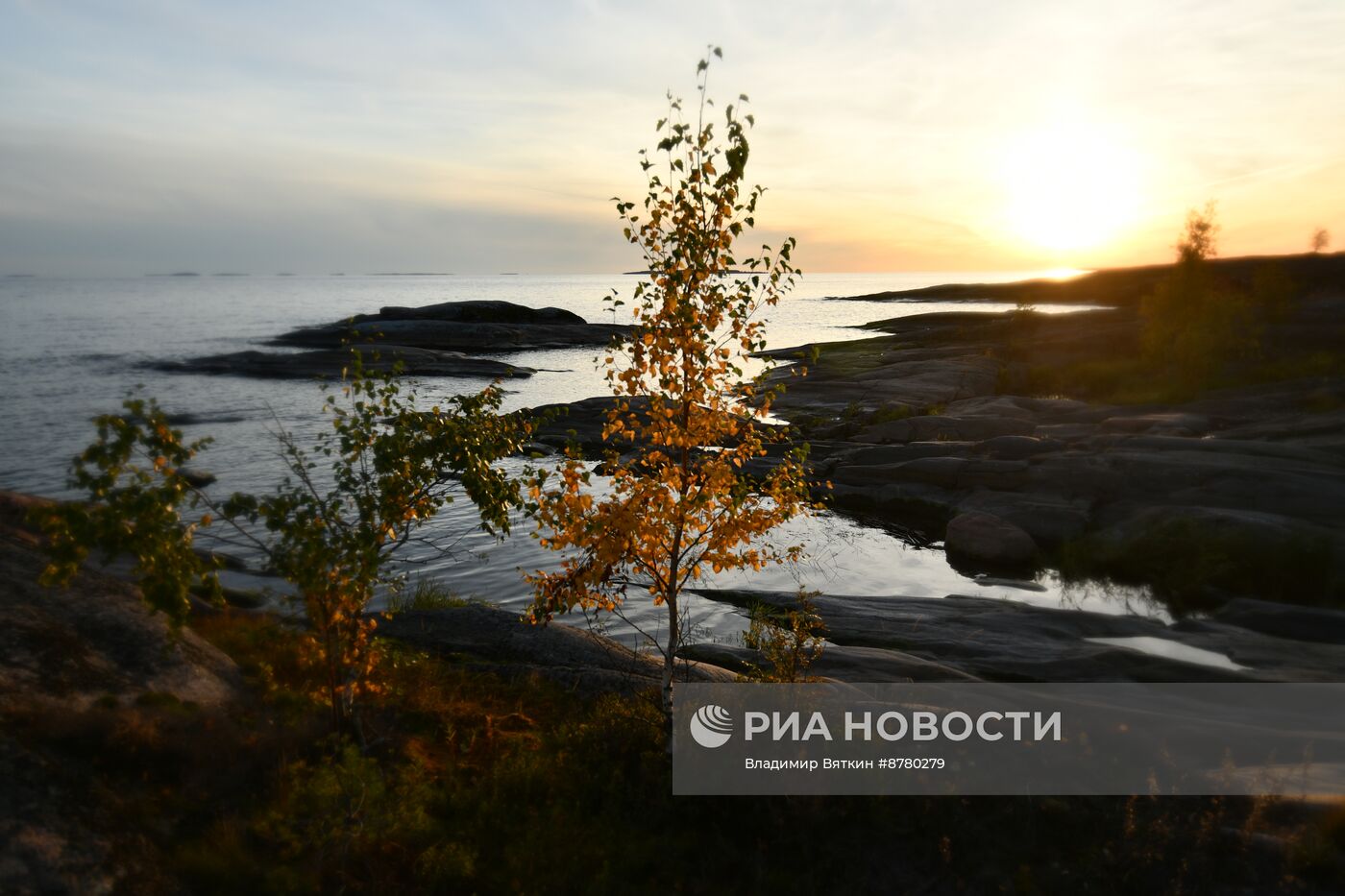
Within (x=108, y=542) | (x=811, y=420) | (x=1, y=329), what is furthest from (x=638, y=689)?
(x=1, y=329)

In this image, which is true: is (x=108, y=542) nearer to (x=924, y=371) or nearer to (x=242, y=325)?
(x=924, y=371)

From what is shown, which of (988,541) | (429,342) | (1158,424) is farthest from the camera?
(429,342)

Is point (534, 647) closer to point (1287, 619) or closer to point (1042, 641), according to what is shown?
point (1042, 641)

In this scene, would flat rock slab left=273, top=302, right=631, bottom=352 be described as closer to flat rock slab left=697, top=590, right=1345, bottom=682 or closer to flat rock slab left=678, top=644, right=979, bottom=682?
flat rock slab left=697, top=590, right=1345, bottom=682

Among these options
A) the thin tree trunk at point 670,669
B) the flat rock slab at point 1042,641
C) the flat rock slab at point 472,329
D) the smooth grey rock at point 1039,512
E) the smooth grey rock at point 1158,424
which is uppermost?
the flat rock slab at point 472,329

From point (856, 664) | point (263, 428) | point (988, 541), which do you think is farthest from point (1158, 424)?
point (263, 428)

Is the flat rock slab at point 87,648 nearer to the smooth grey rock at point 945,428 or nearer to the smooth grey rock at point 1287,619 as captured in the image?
the smooth grey rock at point 1287,619

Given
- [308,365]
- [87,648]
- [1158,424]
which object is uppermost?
[308,365]

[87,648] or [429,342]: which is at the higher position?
[429,342]

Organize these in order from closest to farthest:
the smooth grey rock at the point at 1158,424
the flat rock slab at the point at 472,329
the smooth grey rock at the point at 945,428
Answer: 1. the smooth grey rock at the point at 1158,424
2. the smooth grey rock at the point at 945,428
3. the flat rock slab at the point at 472,329

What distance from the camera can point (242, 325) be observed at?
429 feet

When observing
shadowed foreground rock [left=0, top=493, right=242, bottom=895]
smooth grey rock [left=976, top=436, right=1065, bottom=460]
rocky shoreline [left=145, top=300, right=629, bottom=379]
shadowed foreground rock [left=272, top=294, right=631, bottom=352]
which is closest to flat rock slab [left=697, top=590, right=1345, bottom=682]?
smooth grey rock [left=976, top=436, right=1065, bottom=460]

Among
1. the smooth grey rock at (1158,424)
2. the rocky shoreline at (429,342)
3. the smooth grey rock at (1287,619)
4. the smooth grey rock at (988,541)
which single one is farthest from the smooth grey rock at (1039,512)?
the rocky shoreline at (429,342)

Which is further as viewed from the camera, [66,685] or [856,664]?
[856,664]
